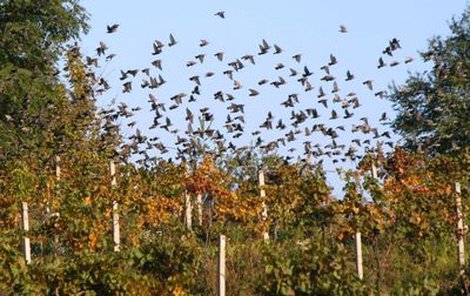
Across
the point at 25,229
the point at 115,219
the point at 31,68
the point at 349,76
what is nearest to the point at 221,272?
the point at 25,229

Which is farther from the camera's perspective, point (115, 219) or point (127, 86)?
point (127, 86)

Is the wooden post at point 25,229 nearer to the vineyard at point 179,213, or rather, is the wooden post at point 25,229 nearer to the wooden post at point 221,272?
the vineyard at point 179,213

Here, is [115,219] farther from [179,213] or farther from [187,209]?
[179,213]

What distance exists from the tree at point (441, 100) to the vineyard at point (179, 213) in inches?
423

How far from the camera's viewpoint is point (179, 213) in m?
30.3

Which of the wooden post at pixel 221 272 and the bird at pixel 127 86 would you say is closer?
the wooden post at pixel 221 272

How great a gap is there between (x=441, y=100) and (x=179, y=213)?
20.7 m

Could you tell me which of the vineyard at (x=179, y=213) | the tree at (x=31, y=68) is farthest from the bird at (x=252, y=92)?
the tree at (x=31, y=68)

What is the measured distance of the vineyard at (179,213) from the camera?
15219 millimetres

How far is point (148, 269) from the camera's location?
16672 mm

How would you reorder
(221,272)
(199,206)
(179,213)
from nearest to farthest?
1. (221,272)
2. (199,206)
3. (179,213)

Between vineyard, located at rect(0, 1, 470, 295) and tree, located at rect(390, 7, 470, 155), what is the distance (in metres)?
10.7

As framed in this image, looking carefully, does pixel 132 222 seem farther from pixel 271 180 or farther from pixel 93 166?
pixel 93 166

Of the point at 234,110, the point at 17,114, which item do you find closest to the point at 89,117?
the point at 17,114
